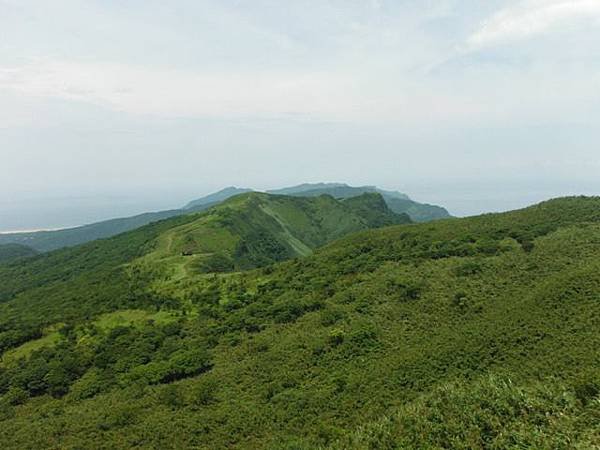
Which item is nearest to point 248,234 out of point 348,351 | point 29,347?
point 29,347

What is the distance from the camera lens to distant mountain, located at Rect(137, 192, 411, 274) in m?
99.2

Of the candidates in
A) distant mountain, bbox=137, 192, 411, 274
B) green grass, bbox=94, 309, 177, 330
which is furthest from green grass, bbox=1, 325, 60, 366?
distant mountain, bbox=137, 192, 411, 274

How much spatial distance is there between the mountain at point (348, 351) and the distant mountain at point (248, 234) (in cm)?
1830

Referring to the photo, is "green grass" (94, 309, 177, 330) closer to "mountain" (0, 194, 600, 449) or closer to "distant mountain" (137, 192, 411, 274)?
"mountain" (0, 194, 600, 449)

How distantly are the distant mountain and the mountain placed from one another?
721 inches

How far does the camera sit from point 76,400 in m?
42.6

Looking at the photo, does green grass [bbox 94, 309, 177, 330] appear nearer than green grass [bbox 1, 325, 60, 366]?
No

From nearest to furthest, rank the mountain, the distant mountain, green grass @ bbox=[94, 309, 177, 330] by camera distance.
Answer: the mountain < green grass @ bbox=[94, 309, 177, 330] < the distant mountain

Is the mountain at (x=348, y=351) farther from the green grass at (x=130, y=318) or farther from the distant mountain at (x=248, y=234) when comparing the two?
the distant mountain at (x=248, y=234)

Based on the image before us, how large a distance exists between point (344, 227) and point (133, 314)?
5256 inches

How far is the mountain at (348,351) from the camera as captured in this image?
24.6m

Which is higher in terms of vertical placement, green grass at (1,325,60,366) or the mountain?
the mountain

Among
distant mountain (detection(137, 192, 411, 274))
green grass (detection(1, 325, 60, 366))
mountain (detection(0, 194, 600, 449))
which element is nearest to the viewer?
mountain (detection(0, 194, 600, 449))

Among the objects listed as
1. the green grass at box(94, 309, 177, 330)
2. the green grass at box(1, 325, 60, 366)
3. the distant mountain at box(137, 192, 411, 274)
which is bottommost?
the green grass at box(1, 325, 60, 366)
